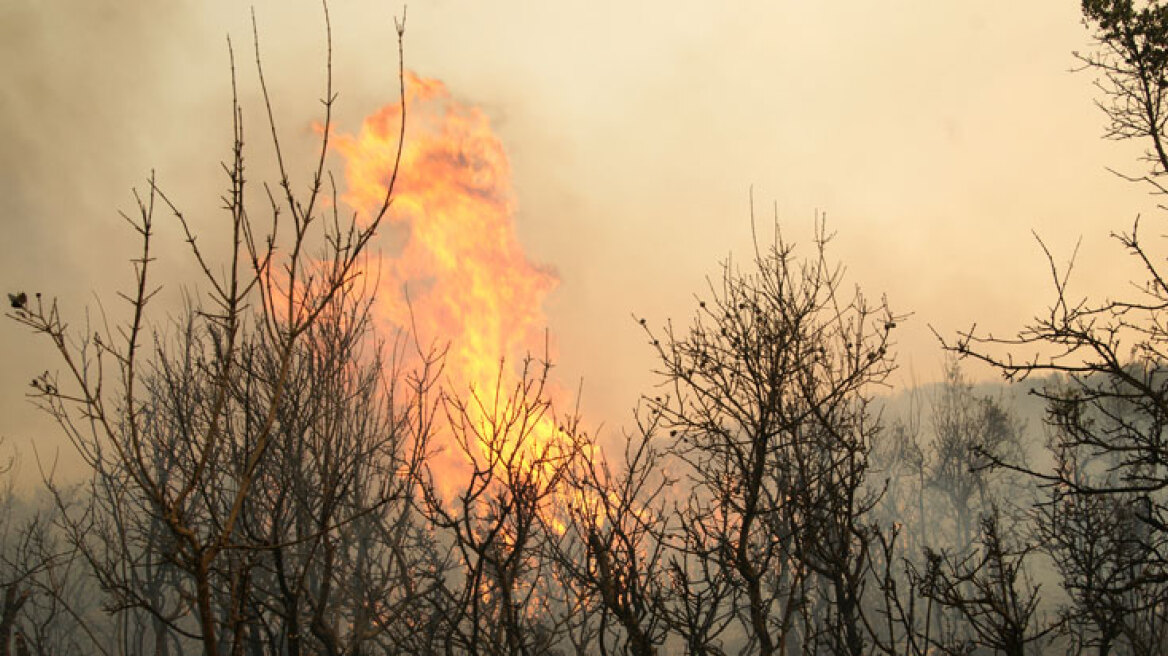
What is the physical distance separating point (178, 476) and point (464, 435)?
858cm

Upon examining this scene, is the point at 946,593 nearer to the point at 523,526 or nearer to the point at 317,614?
the point at 523,526

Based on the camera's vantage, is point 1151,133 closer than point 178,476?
Yes

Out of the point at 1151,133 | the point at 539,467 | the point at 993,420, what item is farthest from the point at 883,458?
the point at 539,467

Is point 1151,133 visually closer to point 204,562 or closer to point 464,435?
point 464,435

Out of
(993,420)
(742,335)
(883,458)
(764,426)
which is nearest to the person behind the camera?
(764,426)

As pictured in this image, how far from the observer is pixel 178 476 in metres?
10.2

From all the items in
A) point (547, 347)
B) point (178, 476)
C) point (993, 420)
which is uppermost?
point (993, 420)

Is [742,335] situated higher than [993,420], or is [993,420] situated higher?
[993,420]

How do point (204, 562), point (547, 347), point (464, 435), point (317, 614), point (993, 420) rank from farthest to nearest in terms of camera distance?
point (993, 420) < point (547, 347) < point (464, 435) < point (317, 614) < point (204, 562)

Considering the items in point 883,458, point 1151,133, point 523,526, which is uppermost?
point 883,458

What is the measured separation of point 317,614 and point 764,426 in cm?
314

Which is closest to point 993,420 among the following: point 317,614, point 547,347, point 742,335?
point 742,335

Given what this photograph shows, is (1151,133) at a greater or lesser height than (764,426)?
greater

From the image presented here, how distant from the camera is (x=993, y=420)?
1075 inches
